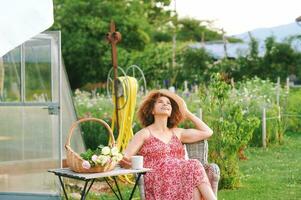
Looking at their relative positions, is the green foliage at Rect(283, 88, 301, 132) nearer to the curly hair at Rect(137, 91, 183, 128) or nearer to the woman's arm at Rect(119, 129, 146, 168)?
the curly hair at Rect(137, 91, 183, 128)

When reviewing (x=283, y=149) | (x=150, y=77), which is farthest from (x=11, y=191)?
(x=150, y=77)

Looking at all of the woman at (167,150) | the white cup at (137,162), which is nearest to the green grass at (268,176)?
A: the woman at (167,150)

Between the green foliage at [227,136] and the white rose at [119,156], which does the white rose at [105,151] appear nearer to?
the white rose at [119,156]

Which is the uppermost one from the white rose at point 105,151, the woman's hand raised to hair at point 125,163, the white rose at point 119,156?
the white rose at point 105,151

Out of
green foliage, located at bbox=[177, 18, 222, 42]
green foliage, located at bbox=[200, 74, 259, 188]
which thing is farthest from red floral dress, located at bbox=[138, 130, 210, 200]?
green foliage, located at bbox=[177, 18, 222, 42]

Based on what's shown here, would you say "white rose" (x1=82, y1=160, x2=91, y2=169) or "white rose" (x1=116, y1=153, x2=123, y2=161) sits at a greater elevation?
"white rose" (x1=116, y1=153, x2=123, y2=161)

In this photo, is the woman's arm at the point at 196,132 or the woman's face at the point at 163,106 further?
the woman's arm at the point at 196,132

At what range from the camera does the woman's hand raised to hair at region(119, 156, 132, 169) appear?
176 inches

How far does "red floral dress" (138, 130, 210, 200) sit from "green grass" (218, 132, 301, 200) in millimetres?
1465

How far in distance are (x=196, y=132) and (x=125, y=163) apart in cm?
69

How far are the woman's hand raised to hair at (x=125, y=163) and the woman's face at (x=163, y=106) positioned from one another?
44 cm

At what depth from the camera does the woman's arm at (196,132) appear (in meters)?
→ 4.93

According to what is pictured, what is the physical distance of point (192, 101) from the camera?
11422 mm

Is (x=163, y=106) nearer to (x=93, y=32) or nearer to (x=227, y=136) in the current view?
(x=227, y=136)
